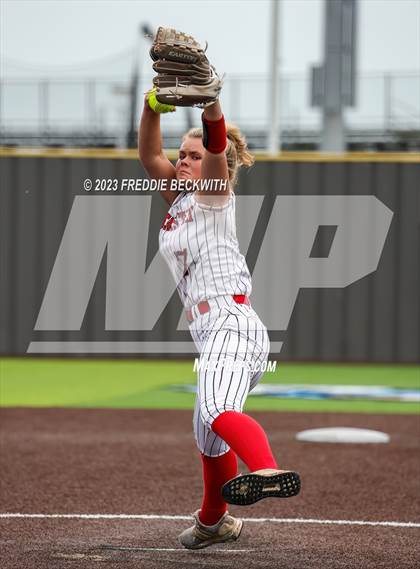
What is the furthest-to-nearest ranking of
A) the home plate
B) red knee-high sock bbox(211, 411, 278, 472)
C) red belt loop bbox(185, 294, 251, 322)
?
the home plate < red belt loop bbox(185, 294, 251, 322) < red knee-high sock bbox(211, 411, 278, 472)

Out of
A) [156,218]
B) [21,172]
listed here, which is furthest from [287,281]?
[21,172]

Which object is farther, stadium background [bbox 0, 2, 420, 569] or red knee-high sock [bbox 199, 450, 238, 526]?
stadium background [bbox 0, 2, 420, 569]

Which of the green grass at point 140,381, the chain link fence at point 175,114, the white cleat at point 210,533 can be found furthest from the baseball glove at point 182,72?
the chain link fence at point 175,114

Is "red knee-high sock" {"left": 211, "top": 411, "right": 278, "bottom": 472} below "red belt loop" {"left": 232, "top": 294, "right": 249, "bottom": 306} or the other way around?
below

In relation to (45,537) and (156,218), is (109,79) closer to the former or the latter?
(156,218)

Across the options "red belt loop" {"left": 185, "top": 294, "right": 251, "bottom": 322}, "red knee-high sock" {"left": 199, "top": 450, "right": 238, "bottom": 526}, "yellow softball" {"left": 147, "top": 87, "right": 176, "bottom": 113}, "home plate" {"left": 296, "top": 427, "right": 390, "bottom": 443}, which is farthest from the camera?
"home plate" {"left": 296, "top": 427, "right": 390, "bottom": 443}

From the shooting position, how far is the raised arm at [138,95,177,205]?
4.62 meters

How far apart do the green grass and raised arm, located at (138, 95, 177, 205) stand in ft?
16.8

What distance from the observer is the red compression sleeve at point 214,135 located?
4.11 metres

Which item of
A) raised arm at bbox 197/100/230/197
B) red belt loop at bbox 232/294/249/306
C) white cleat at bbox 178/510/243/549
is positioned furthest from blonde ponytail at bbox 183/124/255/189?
white cleat at bbox 178/510/243/549

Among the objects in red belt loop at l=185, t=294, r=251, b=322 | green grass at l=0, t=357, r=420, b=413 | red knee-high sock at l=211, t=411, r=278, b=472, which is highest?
red belt loop at l=185, t=294, r=251, b=322

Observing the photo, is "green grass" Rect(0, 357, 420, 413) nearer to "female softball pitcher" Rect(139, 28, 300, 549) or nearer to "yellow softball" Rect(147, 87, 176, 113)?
"female softball pitcher" Rect(139, 28, 300, 549)

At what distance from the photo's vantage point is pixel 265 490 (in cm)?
373

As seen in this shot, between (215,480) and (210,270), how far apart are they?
3.06 feet
